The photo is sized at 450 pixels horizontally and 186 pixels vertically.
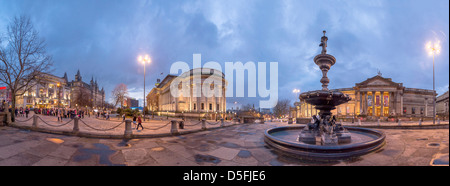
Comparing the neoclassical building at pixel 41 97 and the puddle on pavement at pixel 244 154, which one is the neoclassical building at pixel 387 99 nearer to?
the puddle on pavement at pixel 244 154

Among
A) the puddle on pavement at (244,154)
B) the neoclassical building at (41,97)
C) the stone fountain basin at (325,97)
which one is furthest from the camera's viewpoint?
the neoclassical building at (41,97)

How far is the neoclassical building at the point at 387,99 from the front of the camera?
51469 millimetres

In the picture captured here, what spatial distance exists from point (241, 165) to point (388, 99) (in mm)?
68967

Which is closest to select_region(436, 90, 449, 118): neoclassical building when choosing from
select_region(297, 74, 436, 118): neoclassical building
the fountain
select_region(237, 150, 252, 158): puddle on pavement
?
select_region(297, 74, 436, 118): neoclassical building

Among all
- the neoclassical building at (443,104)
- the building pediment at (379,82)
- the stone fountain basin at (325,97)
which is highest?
the building pediment at (379,82)

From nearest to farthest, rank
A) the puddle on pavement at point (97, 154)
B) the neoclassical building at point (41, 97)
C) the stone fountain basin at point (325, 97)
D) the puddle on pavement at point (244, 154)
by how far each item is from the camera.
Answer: the puddle on pavement at point (97, 154), the puddle on pavement at point (244, 154), the stone fountain basin at point (325, 97), the neoclassical building at point (41, 97)

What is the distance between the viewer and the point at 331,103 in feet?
26.0

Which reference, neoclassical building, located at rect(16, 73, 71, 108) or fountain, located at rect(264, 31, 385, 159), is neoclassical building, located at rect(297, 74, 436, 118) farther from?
neoclassical building, located at rect(16, 73, 71, 108)

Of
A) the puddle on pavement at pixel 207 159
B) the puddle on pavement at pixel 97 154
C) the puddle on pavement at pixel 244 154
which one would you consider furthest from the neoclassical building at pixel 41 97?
the puddle on pavement at pixel 244 154

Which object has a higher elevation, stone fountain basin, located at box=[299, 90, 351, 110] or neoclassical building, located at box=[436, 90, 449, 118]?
stone fountain basin, located at box=[299, 90, 351, 110]

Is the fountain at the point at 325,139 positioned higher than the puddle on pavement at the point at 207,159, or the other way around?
the fountain at the point at 325,139

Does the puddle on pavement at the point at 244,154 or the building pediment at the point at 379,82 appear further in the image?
the building pediment at the point at 379,82

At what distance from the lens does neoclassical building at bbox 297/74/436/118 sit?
51469 millimetres
